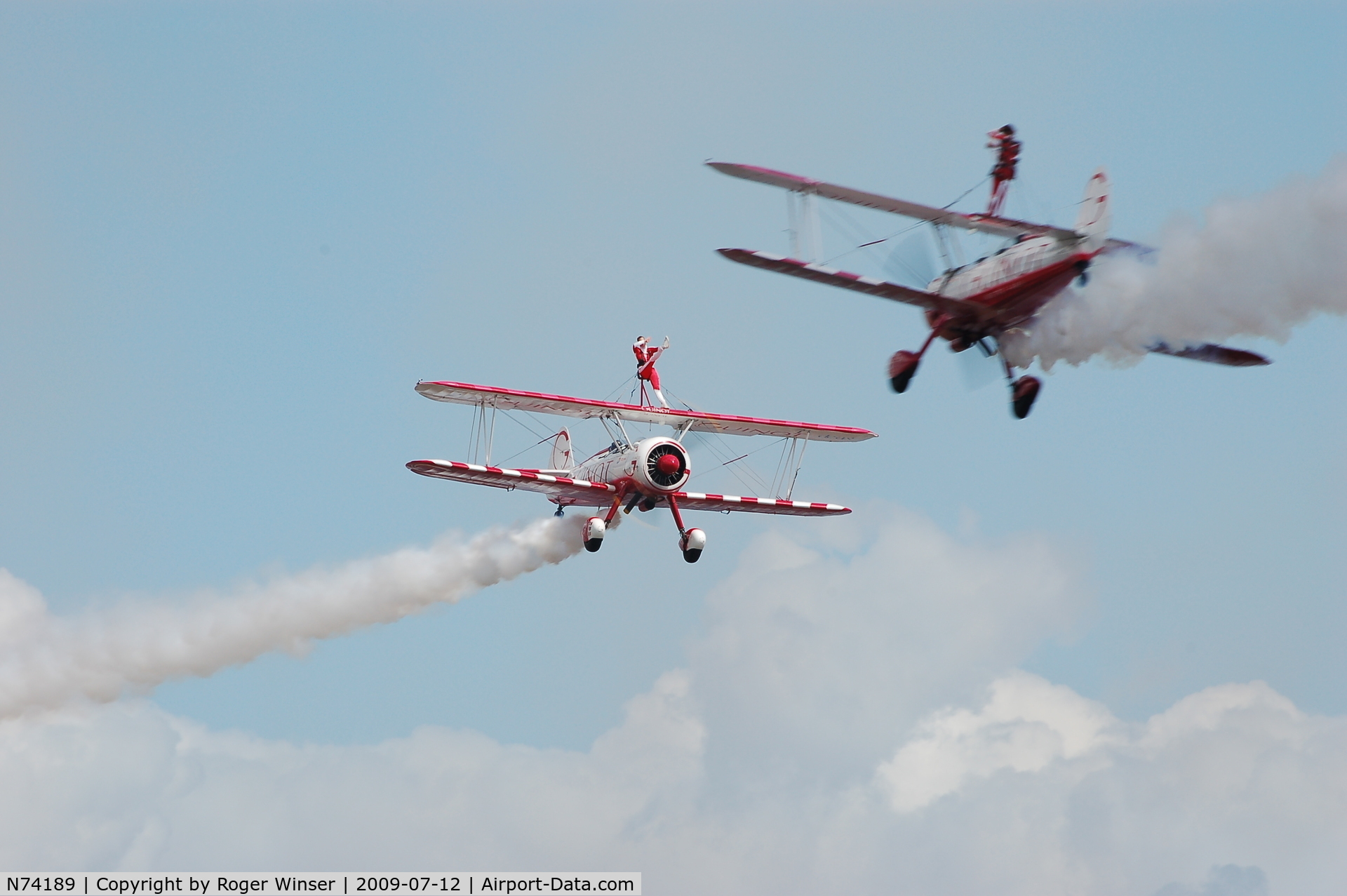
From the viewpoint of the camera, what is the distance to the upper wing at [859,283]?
37.8 metres

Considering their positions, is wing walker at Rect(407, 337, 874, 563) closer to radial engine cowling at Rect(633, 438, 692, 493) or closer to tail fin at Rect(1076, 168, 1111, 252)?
radial engine cowling at Rect(633, 438, 692, 493)

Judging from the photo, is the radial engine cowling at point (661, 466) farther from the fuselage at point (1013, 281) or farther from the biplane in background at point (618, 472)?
the fuselage at point (1013, 281)

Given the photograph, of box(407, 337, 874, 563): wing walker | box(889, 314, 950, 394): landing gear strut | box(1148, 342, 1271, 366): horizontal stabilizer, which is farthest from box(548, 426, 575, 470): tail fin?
box(1148, 342, 1271, 366): horizontal stabilizer

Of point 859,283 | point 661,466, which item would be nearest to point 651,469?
point 661,466

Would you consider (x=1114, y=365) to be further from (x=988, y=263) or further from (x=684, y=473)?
(x=684, y=473)

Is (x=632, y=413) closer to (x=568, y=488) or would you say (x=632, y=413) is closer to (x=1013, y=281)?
(x=568, y=488)

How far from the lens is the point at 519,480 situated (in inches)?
1720

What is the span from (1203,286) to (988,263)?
5847 mm

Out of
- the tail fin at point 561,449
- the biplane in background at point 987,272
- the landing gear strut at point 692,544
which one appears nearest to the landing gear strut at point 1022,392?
the biplane in background at point 987,272

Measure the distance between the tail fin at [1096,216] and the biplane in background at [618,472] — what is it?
1040cm

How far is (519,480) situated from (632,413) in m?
3.60

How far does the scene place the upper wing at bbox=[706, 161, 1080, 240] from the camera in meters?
37.6

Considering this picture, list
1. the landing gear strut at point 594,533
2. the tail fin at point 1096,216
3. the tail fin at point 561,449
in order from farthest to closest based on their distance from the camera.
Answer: the tail fin at point 561,449 → the landing gear strut at point 594,533 → the tail fin at point 1096,216

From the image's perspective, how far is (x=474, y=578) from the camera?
160ft
